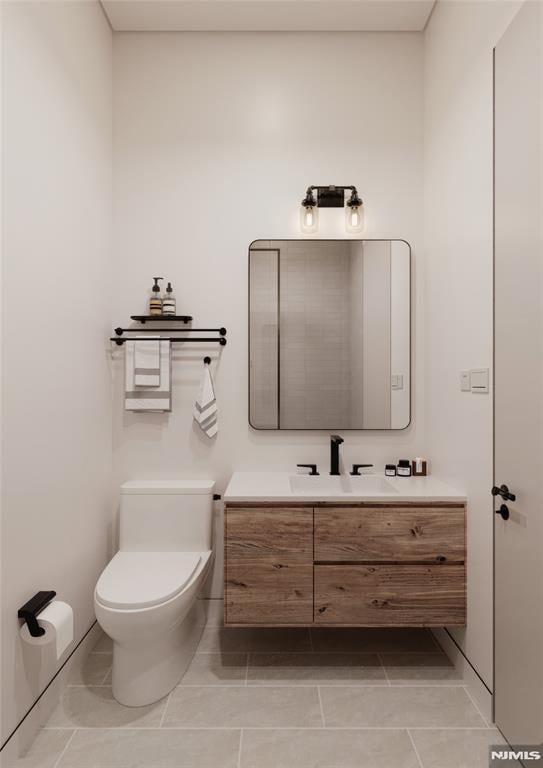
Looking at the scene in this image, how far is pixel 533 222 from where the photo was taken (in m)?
1.39

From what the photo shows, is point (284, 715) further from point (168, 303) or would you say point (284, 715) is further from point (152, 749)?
point (168, 303)

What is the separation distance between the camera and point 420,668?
2020 millimetres

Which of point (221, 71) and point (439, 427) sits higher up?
point (221, 71)

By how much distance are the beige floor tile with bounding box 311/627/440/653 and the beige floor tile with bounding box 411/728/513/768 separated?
503 mm

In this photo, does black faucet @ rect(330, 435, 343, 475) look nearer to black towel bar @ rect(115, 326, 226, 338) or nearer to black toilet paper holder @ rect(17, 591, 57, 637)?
black towel bar @ rect(115, 326, 226, 338)

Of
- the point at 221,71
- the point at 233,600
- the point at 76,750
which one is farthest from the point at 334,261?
the point at 76,750

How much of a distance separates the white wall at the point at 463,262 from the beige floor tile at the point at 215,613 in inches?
44.3

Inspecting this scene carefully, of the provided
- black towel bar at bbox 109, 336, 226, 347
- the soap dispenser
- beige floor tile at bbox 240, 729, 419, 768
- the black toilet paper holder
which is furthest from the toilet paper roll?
the soap dispenser

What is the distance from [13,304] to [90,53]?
143 cm

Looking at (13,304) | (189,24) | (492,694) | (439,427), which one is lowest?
(492,694)

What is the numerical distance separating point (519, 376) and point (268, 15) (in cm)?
215

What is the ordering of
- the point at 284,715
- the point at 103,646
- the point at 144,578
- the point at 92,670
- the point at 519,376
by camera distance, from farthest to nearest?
the point at 103,646 < the point at 92,670 < the point at 144,578 < the point at 284,715 < the point at 519,376

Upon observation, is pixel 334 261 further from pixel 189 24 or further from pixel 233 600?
pixel 233 600

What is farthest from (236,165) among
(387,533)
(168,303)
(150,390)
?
(387,533)
